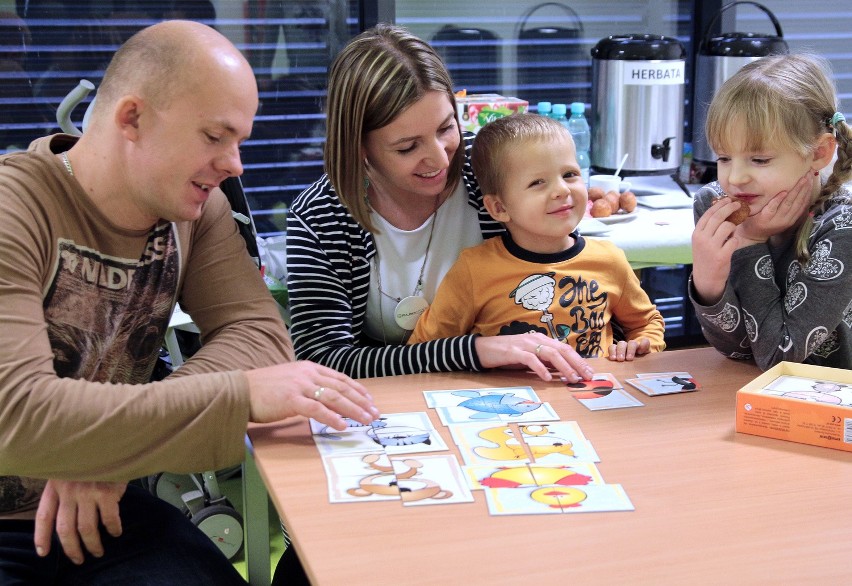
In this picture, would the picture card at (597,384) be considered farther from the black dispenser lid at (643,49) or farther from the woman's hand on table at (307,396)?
the black dispenser lid at (643,49)

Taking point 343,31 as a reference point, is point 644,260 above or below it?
below

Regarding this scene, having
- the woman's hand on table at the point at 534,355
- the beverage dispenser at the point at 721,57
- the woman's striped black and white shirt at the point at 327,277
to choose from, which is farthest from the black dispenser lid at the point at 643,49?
the woman's hand on table at the point at 534,355

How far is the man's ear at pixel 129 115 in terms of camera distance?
1.59 m

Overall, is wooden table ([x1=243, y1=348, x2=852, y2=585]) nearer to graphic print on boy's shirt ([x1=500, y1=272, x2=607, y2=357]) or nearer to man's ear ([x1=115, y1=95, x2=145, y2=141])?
graphic print on boy's shirt ([x1=500, y1=272, x2=607, y2=357])

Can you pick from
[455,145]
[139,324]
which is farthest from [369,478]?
[455,145]

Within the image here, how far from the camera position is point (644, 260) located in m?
2.69

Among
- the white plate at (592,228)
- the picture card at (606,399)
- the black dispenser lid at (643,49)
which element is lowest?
the picture card at (606,399)

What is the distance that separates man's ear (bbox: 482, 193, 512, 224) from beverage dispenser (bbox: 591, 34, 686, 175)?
1.38 metres

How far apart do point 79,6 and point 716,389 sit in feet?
8.60

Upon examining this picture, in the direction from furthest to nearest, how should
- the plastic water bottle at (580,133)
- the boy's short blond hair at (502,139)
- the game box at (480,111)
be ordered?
the plastic water bottle at (580,133), the game box at (480,111), the boy's short blond hair at (502,139)

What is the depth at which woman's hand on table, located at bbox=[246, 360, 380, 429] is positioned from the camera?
150 centimetres

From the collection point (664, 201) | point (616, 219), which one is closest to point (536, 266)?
point (616, 219)

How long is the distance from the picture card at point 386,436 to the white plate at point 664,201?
5.52 ft

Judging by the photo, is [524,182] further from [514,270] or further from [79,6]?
[79,6]
